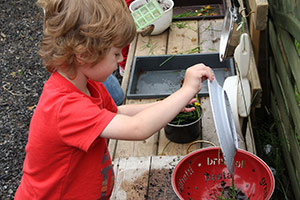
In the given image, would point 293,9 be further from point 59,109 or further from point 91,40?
point 59,109

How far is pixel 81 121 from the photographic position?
132cm

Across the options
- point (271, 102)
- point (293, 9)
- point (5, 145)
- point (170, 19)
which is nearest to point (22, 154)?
point (5, 145)

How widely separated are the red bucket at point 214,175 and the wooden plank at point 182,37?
1285 millimetres

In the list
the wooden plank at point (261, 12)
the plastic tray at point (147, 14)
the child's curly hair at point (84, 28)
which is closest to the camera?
the child's curly hair at point (84, 28)

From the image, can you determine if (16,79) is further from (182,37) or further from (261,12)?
(261,12)

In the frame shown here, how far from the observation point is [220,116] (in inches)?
54.4

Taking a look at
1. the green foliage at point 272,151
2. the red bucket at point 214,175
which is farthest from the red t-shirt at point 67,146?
the green foliage at point 272,151

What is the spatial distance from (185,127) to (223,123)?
63 centimetres

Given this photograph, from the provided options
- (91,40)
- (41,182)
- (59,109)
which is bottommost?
(41,182)

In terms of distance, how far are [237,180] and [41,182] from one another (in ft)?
2.86

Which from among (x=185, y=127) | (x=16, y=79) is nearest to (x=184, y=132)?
(x=185, y=127)

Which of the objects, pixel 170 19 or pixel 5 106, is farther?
pixel 5 106

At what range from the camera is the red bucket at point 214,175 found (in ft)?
5.47

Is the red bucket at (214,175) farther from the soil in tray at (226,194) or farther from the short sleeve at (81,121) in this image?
the short sleeve at (81,121)
